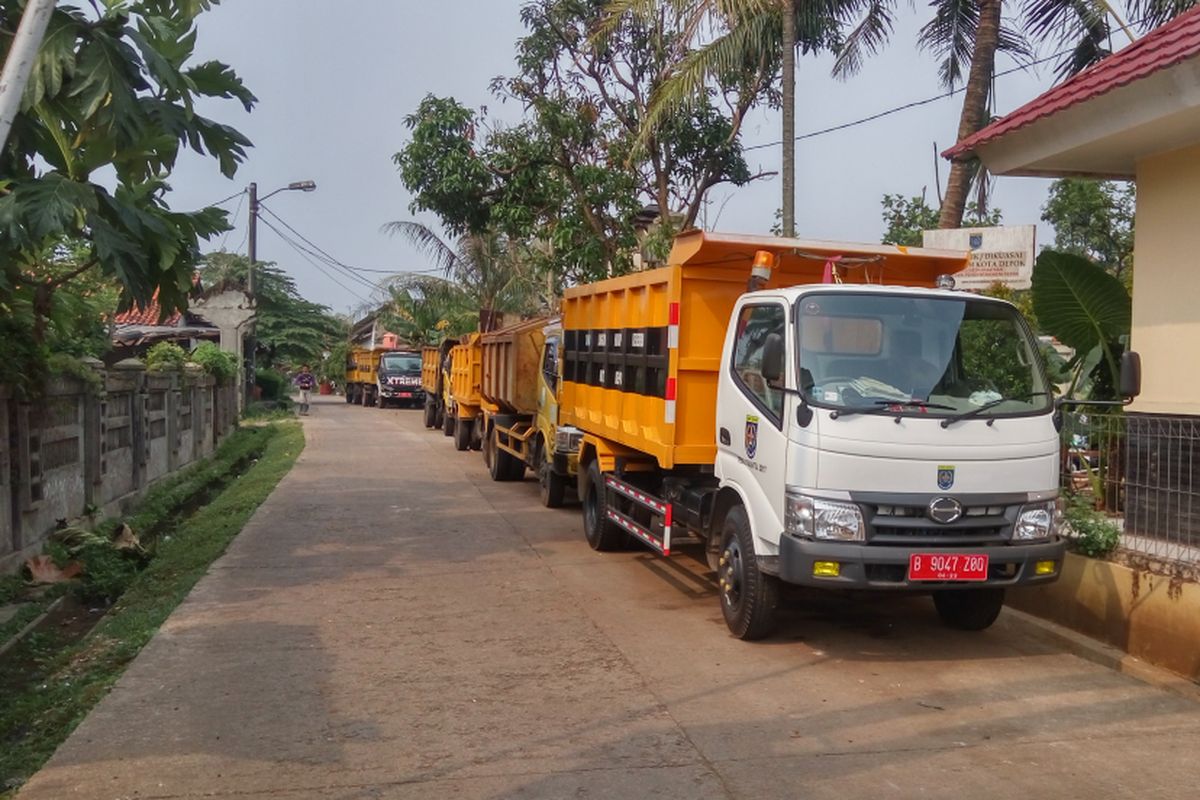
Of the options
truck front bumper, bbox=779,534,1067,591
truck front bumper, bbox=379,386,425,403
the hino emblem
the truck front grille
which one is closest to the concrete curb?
truck front bumper, bbox=779,534,1067,591

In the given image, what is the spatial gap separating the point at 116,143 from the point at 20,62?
121 inches

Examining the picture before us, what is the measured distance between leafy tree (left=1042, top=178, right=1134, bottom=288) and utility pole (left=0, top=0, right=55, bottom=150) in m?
20.4

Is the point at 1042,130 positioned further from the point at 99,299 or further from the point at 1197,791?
the point at 99,299

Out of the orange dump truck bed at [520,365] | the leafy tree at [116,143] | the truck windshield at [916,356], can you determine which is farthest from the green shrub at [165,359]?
the truck windshield at [916,356]

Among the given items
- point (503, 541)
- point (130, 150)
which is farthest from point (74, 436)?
point (130, 150)

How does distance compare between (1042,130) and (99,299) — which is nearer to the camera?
(1042,130)

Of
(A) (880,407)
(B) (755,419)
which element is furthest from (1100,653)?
(B) (755,419)

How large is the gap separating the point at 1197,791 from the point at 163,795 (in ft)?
15.0

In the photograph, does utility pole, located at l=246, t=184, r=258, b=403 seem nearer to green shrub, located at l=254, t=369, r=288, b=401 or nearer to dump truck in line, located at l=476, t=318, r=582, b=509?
green shrub, located at l=254, t=369, r=288, b=401

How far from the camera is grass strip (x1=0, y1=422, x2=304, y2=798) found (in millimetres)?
5527

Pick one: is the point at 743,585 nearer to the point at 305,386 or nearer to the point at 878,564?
the point at 878,564

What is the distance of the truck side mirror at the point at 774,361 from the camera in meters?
6.91

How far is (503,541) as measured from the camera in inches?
444

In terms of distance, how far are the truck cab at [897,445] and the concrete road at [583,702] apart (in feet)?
2.21
